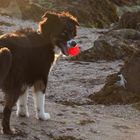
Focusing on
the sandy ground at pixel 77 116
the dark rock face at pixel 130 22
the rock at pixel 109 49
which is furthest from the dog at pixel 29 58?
the dark rock face at pixel 130 22

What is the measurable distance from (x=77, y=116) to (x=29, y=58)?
2079 millimetres

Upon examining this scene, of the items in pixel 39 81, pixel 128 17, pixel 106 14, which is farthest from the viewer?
pixel 106 14

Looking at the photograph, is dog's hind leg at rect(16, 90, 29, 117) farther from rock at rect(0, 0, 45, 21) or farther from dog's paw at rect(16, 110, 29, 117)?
rock at rect(0, 0, 45, 21)

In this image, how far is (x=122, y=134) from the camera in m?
9.30

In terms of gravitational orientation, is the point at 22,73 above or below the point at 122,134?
above

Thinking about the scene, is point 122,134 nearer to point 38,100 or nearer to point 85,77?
point 38,100

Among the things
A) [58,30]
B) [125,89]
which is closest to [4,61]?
[58,30]

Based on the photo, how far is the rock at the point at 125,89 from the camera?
11844 millimetres

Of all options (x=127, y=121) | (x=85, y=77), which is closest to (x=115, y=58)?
(x=85, y=77)

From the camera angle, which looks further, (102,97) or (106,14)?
(106,14)

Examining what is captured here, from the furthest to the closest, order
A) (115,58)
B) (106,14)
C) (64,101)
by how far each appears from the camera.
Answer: (106,14), (115,58), (64,101)

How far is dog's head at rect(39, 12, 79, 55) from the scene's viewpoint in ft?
29.8

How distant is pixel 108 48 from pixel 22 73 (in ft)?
33.2

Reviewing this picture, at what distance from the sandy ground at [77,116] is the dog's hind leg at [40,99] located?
125 mm
